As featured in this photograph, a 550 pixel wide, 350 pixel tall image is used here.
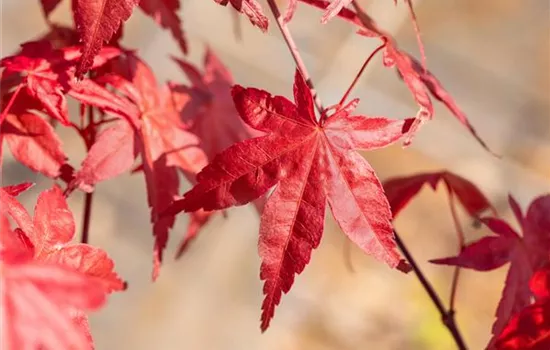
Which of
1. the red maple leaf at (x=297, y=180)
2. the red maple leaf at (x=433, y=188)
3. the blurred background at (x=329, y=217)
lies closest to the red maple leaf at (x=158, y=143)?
the red maple leaf at (x=297, y=180)

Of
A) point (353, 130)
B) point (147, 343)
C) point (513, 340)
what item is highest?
point (353, 130)

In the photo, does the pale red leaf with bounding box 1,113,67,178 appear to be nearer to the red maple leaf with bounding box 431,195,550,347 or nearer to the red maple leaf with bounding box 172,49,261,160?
the red maple leaf with bounding box 172,49,261,160

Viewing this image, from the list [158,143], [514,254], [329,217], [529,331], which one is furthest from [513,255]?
[329,217]

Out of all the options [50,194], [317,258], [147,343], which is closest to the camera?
[50,194]

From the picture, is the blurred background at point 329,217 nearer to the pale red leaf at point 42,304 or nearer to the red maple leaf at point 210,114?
the red maple leaf at point 210,114

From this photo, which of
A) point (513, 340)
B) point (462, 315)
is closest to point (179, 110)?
point (513, 340)

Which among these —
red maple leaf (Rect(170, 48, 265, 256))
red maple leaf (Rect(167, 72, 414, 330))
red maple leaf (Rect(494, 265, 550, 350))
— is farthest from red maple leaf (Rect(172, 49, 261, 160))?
red maple leaf (Rect(494, 265, 550, 350))

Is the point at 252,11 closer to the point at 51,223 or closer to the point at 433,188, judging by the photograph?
the point at 51,223

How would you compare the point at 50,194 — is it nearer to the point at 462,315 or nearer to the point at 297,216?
the point at 297,216

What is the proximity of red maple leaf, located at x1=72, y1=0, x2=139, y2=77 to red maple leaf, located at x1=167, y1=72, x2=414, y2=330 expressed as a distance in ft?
0.31

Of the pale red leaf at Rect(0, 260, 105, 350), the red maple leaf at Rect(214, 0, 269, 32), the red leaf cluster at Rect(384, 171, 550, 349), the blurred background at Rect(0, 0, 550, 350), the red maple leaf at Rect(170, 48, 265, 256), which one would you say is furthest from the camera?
the blurred background at Rect(0, 0, 550, 350)

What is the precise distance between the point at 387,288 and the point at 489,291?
Answer: 0.24m

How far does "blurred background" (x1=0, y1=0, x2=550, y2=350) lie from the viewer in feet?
4.96

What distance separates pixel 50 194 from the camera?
0.46 metres
